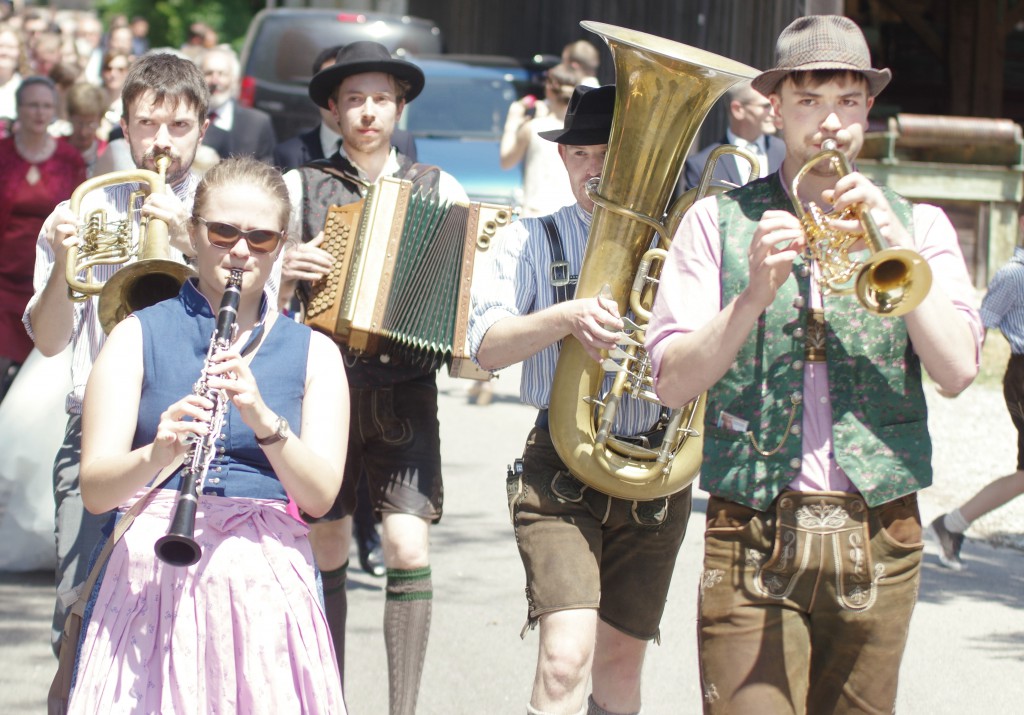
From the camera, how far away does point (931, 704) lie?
5297mm

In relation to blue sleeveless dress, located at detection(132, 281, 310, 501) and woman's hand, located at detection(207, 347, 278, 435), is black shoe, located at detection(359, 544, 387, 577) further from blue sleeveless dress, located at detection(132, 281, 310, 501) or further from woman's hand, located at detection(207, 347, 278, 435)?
woman's hand, located at detection(207, 347, 278, 435)

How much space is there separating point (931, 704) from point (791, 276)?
2686 mm

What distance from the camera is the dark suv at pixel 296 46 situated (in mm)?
14000

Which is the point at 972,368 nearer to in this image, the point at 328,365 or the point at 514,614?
the point at 328,365

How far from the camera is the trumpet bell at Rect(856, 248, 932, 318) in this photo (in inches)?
109

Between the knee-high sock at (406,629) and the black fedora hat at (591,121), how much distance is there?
1354 millimetres

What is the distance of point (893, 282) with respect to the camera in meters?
2.81

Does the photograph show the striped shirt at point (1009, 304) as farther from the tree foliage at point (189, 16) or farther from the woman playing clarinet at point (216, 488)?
the tree foliage at point (189, 16)

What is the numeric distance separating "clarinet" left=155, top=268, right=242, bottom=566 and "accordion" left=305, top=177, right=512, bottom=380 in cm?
133

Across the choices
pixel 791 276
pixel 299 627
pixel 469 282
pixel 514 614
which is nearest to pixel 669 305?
pixel 791 276

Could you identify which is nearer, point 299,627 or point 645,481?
point 299,627

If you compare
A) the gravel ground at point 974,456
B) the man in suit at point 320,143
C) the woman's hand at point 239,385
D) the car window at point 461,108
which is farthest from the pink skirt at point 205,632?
the car window at point 461,108

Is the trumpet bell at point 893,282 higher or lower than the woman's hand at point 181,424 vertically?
higher

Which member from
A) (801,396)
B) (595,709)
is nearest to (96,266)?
(595,709)
